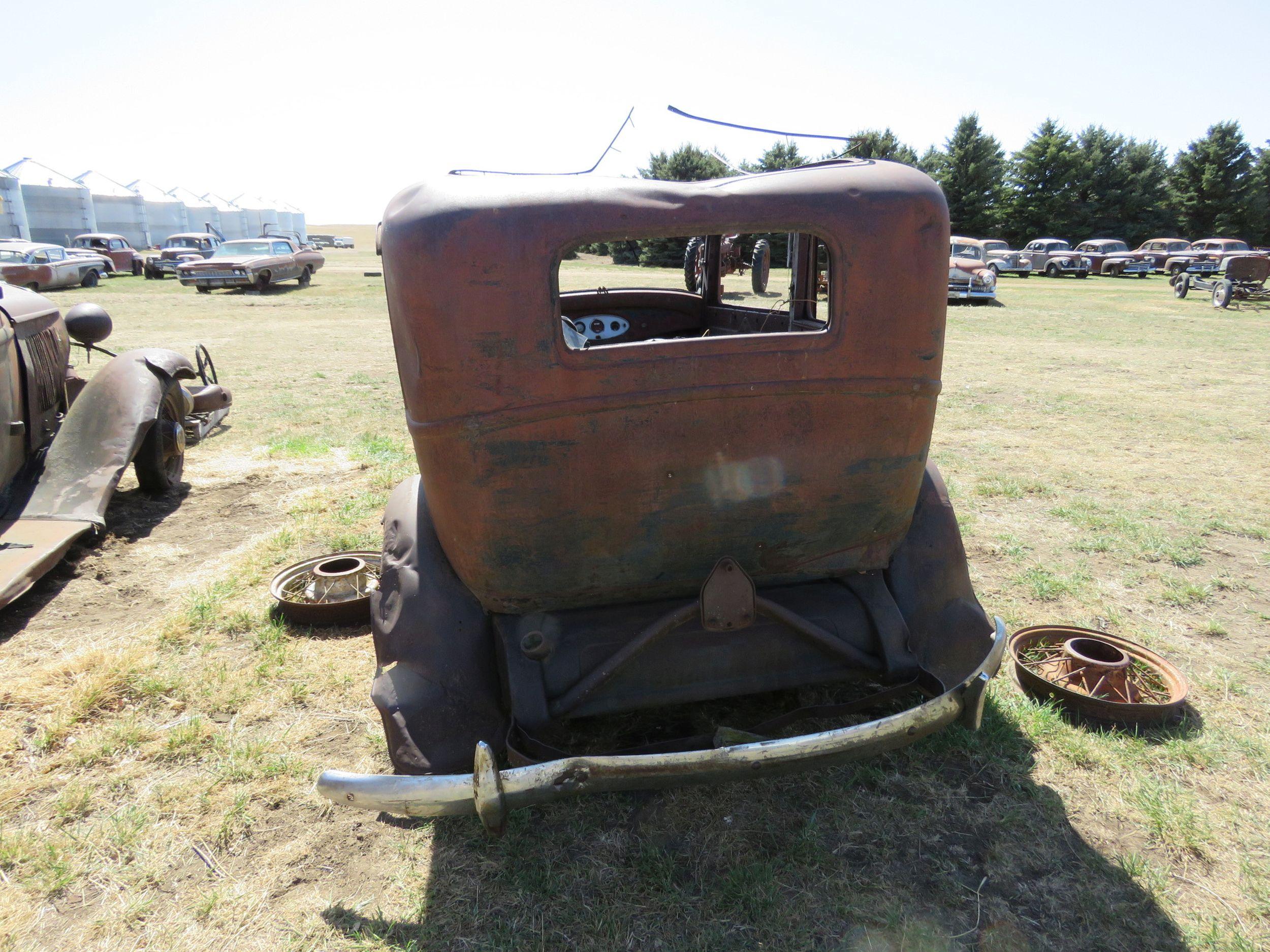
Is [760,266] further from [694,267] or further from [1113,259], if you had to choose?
[1113,259]

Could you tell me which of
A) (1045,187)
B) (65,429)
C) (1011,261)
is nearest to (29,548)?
(65,429)

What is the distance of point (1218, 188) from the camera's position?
39688 millimetres

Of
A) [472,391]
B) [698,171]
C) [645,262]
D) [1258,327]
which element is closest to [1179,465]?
[472,391]

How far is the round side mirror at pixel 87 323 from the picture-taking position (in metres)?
5.11

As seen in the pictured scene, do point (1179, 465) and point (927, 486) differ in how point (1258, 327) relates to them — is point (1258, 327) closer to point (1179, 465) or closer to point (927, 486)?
point (1179, 465)

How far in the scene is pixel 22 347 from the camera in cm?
455

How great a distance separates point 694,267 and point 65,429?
3.82 metres

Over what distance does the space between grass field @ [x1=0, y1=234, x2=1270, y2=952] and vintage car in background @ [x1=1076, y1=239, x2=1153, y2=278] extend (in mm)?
29740

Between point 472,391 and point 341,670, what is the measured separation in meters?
1.81

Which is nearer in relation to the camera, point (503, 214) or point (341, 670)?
point (503, 214)

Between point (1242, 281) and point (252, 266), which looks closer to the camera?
point (1242, 281)

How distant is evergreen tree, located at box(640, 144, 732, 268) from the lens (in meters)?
22.6

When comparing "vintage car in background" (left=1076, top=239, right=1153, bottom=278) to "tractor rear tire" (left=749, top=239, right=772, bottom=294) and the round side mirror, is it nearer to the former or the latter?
→ "tractor rear tire" (left=749, top=239, right=772, bottom=294)

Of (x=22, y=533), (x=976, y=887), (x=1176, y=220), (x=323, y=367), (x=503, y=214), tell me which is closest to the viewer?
(x=503, y=214)
